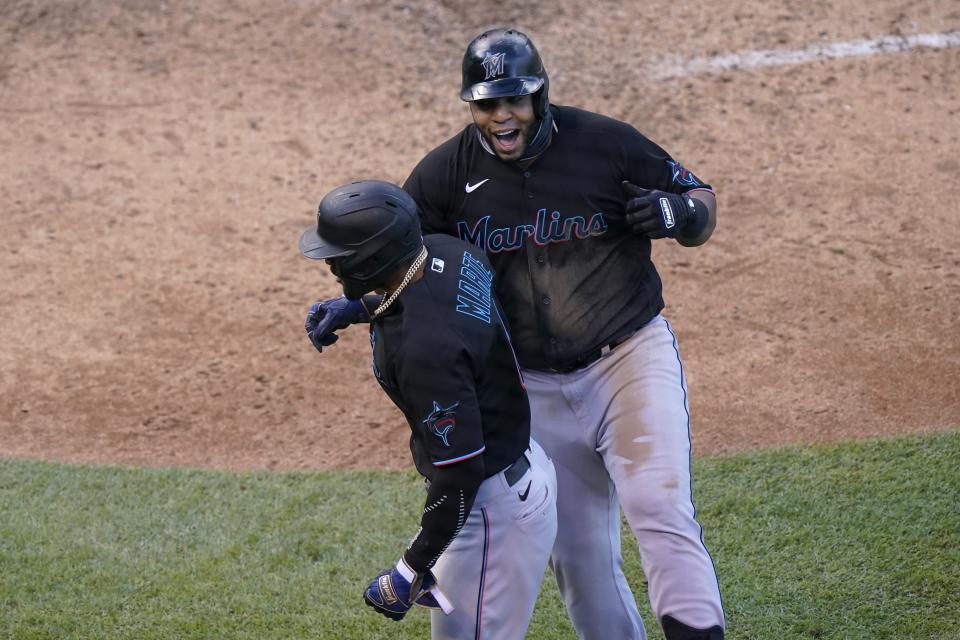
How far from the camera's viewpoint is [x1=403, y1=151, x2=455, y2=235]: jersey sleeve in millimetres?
3859

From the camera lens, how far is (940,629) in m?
4.18

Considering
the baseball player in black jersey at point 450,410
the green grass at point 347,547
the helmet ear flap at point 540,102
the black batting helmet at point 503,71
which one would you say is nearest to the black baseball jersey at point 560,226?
the helmet ear flap at point 540,102

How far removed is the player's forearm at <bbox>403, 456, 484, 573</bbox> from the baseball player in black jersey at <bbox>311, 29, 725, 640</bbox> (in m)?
0.65

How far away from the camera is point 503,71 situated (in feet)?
12.0

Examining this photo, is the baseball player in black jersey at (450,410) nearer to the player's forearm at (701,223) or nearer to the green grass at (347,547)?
the player's forearm at (701,223)

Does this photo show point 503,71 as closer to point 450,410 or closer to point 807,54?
point 450,410

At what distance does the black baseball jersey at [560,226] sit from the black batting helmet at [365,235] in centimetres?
64

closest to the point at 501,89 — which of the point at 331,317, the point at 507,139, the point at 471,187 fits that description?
the point at 507,139

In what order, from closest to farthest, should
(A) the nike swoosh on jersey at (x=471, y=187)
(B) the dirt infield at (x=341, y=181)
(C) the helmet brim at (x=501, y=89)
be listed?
(C) the helmet brim at (x=501, y=89)
(A) the nike swoosh on jersey at (x=471, y=187)
(B) the dirt infield at (x=341, y=181)

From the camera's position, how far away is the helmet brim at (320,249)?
3145 mm

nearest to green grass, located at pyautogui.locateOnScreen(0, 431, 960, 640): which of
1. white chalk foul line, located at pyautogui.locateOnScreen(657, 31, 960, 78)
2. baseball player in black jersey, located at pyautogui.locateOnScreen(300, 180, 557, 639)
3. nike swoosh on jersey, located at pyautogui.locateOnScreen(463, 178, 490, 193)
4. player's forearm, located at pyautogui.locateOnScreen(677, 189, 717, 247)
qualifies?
baseball player in black jersey, located at pyautogui.locateOnScreen(300, 180, 557, 639)

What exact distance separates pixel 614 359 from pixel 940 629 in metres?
1.62

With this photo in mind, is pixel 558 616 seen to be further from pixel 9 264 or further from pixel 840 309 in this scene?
pixel 9 264

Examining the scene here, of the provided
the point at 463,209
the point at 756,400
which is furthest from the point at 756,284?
the point at 463,209
